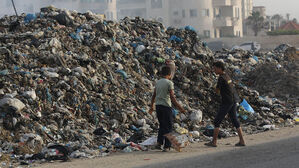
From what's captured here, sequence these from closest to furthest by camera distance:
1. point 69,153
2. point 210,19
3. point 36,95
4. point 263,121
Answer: point 69,153
point 36,95
point 263,121
point 210,19

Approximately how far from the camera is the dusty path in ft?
23.4

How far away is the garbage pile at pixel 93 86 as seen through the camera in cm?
834

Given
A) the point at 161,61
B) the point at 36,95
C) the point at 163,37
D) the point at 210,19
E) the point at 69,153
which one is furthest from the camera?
the point at 210,19

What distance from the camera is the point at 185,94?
36.0 feet

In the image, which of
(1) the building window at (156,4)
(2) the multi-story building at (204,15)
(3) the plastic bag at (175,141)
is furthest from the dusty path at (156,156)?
(1) the building window at (156,4)

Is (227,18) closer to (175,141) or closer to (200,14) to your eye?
(200,14)

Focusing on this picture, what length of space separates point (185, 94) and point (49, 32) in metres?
3.08

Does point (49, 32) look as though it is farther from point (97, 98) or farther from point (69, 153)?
point (69, 153)

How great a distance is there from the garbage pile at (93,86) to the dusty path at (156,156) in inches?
15.5

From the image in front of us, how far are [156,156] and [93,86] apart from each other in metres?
2.68

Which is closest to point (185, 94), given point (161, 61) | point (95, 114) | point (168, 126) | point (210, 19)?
point (161, 61)

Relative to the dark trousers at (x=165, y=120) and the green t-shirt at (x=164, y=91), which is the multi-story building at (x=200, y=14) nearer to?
the dark trousers at (x=165, y=120)

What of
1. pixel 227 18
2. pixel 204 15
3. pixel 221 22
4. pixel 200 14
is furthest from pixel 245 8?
pixel 200 14

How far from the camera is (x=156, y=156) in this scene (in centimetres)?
761
